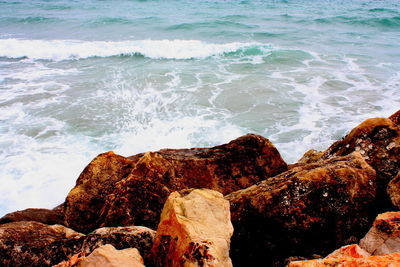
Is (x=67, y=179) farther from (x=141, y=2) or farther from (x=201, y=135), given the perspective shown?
(x=141, y=2)

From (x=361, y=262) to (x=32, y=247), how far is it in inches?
107

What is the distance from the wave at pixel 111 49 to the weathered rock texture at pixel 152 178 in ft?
46.4

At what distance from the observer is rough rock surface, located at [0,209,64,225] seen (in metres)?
3.88

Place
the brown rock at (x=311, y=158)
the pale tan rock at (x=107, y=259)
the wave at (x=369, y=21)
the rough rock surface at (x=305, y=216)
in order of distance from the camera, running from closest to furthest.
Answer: the pale tan rock at (x=107, y=259) → the rough rock surface at (x=305, y=216) → the brown rock at (x=311, y=158) → the wave at (x=369, y=21)

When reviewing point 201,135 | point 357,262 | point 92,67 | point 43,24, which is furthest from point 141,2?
point 357,262

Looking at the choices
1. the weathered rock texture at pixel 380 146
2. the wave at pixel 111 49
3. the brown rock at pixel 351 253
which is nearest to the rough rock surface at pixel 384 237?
the brown rock at pixel 351 253

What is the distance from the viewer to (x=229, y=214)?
8.88 feet

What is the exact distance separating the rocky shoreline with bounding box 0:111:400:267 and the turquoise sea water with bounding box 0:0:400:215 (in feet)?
12.9

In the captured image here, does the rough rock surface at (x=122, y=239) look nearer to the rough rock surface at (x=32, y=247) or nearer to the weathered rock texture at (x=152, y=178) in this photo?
the rough rock surface at (x=32, y=247)

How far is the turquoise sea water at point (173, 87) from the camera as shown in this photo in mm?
8484

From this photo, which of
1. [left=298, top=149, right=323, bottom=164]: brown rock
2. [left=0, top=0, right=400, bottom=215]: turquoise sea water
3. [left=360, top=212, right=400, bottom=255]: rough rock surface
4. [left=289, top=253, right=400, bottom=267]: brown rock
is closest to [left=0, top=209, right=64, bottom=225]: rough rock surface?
[left=0, top=0, right=400, bottom=215]: turquoise sea water

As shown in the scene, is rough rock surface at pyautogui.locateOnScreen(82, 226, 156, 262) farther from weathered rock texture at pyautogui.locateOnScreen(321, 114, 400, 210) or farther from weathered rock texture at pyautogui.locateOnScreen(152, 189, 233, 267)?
weathered rock texture at pyautogui.locateOnScreen(321, 114, 400, 210)

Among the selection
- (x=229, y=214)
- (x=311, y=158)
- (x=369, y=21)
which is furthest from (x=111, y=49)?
(x=369, y=21)

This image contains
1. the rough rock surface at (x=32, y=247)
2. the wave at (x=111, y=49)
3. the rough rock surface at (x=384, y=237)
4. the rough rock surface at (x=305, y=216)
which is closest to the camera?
the rough rock surface at (x=384, y=237)
